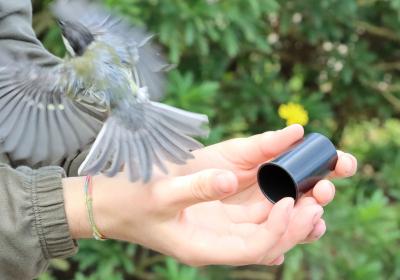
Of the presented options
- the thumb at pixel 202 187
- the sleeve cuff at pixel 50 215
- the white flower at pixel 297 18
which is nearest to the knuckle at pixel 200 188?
the thumb at pixel 202 187

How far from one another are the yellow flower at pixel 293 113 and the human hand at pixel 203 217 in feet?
4.39

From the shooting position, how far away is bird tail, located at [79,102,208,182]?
101cm

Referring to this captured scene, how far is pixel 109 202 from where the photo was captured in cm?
106

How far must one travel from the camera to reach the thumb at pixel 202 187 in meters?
0.95

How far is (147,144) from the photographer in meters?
1.03

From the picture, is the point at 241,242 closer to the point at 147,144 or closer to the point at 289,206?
the point at 289,206

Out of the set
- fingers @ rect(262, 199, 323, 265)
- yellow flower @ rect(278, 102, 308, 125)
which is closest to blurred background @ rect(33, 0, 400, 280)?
yellow flower @ rect(278, 102, 308, 125)

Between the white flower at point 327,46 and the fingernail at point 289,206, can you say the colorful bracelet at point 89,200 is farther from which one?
the white flower at point 327,46

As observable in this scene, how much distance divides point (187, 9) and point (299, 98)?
26.4 inches

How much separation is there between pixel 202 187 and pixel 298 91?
69.1 inches

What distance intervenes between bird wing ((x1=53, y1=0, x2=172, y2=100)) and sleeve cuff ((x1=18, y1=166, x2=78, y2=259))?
0.69 feet

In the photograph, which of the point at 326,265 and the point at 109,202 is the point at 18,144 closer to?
the point at 109,202

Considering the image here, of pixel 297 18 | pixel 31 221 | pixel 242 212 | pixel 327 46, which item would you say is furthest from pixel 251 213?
pixel 327 46

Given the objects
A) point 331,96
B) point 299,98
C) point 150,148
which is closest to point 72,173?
point 150,148
